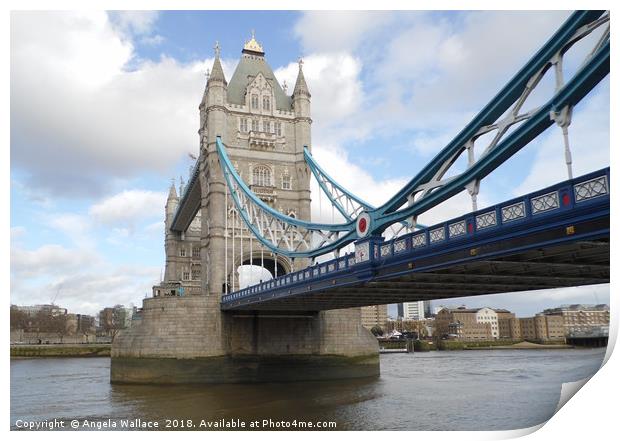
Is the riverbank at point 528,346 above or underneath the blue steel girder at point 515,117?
underneath

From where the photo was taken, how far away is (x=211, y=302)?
3519cm

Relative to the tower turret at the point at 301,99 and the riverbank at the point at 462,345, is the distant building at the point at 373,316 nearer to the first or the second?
the riverbank at the point at 462,345

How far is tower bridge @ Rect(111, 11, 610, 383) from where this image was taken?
1231 centimetres

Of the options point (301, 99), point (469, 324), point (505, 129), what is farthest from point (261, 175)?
point (469, 324)

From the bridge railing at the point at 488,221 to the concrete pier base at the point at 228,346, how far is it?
46.2ft

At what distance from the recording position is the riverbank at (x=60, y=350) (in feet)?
226

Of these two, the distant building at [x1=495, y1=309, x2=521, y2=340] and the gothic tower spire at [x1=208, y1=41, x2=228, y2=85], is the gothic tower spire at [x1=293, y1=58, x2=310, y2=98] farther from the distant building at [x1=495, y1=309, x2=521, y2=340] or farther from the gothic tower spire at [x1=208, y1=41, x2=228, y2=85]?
the distant building at [x1=495, y1=309, x2=521, y2=340]

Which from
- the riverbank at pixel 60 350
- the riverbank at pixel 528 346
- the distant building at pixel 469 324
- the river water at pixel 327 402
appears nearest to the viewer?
the river water at pixel 327 402

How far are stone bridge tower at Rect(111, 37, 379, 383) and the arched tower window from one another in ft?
0.24

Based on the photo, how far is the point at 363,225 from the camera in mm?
19906

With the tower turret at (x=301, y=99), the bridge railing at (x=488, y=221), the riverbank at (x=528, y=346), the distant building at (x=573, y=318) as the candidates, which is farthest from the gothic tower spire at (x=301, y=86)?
the riverbank at (x=528, y=346)

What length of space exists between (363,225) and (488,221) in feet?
21.9
